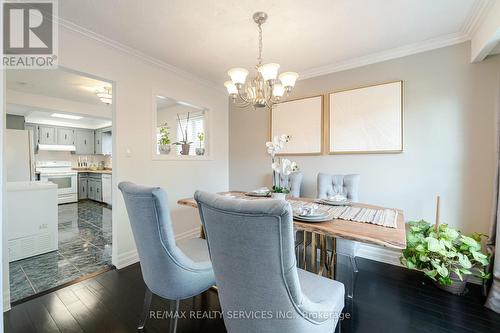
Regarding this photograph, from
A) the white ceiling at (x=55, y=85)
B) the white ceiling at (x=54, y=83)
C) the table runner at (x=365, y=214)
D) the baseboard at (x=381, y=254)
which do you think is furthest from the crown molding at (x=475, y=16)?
the white ceiling at (x=54, y=83)

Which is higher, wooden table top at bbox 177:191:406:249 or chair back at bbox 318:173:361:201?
chair back at bbox 318:173:361:201

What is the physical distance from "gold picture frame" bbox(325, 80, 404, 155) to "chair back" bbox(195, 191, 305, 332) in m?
2.30

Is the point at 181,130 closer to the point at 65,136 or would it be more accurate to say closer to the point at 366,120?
the point at 366,120

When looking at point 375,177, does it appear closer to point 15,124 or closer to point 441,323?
point 441,323

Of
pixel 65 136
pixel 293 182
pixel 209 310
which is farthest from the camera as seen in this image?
pixel 65 136

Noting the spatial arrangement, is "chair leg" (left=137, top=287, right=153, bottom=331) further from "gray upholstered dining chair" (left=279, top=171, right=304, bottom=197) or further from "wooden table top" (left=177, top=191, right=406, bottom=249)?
"gray upholstered dining chair" (left=279, top=171, right=304, bottom=197)

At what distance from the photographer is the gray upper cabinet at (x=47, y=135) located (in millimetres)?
5584

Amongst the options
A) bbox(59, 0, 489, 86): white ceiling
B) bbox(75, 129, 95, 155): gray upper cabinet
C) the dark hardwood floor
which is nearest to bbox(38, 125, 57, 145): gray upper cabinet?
bbox(75, 129, 95, 155): gray upper cabinet

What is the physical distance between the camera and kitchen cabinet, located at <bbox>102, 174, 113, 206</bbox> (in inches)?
216

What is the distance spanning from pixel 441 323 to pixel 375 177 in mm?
1453

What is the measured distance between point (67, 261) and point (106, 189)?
3.45 meters

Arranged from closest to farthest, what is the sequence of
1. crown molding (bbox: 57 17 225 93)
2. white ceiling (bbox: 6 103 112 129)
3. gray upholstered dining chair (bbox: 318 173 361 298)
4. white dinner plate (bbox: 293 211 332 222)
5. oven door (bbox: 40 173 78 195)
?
1. white dinner plate (bbox: 293 211 332 222)
2. crown molding (bbox: 57 17 225 93)
3. gray upholstered dining chair (bbox: 318 173 361 298)
4. white ceiling (bbox: 6 103 112 129)
5. oven door (bbox: 40 173 78 195)

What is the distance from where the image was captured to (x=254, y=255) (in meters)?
0.82

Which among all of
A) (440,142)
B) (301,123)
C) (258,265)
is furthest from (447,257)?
(301,123)
